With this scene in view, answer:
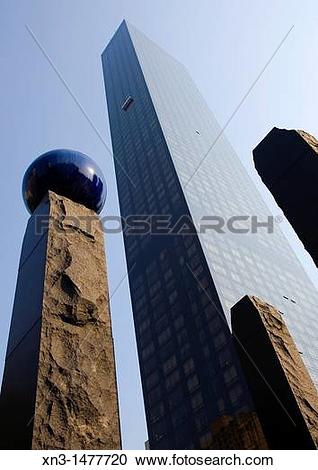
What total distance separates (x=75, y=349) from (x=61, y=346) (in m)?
0.16

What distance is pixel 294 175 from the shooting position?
579 centimetres

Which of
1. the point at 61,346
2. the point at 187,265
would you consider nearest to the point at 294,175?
the point at 61,346

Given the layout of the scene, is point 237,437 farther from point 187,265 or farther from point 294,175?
point 187,265

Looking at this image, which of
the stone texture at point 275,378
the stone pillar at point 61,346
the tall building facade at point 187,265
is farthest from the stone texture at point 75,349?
the tall building facade at point 187,265


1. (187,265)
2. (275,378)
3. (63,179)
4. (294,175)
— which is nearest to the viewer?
(275,378)

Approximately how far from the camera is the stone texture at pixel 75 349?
160 inches

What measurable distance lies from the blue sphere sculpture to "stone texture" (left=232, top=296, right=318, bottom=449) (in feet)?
9.87

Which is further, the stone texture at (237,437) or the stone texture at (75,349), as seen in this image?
the stone texture at (237,437)

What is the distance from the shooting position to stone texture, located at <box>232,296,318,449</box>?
5.17 meters

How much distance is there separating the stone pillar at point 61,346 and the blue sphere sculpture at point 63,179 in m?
0.43

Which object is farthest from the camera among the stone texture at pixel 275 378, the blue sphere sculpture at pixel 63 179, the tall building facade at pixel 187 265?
the tall building facade at pixel 187 265

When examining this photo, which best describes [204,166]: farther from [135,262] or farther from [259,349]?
[259,349]

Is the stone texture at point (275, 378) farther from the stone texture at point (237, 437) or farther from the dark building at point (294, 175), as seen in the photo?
the stone texture at point (237, 437)

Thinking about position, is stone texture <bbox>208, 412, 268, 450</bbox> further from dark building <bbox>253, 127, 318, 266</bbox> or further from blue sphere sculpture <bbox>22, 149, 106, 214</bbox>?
blue sphere sculpture <bbox>22, 149, 106, 214</bbox>
